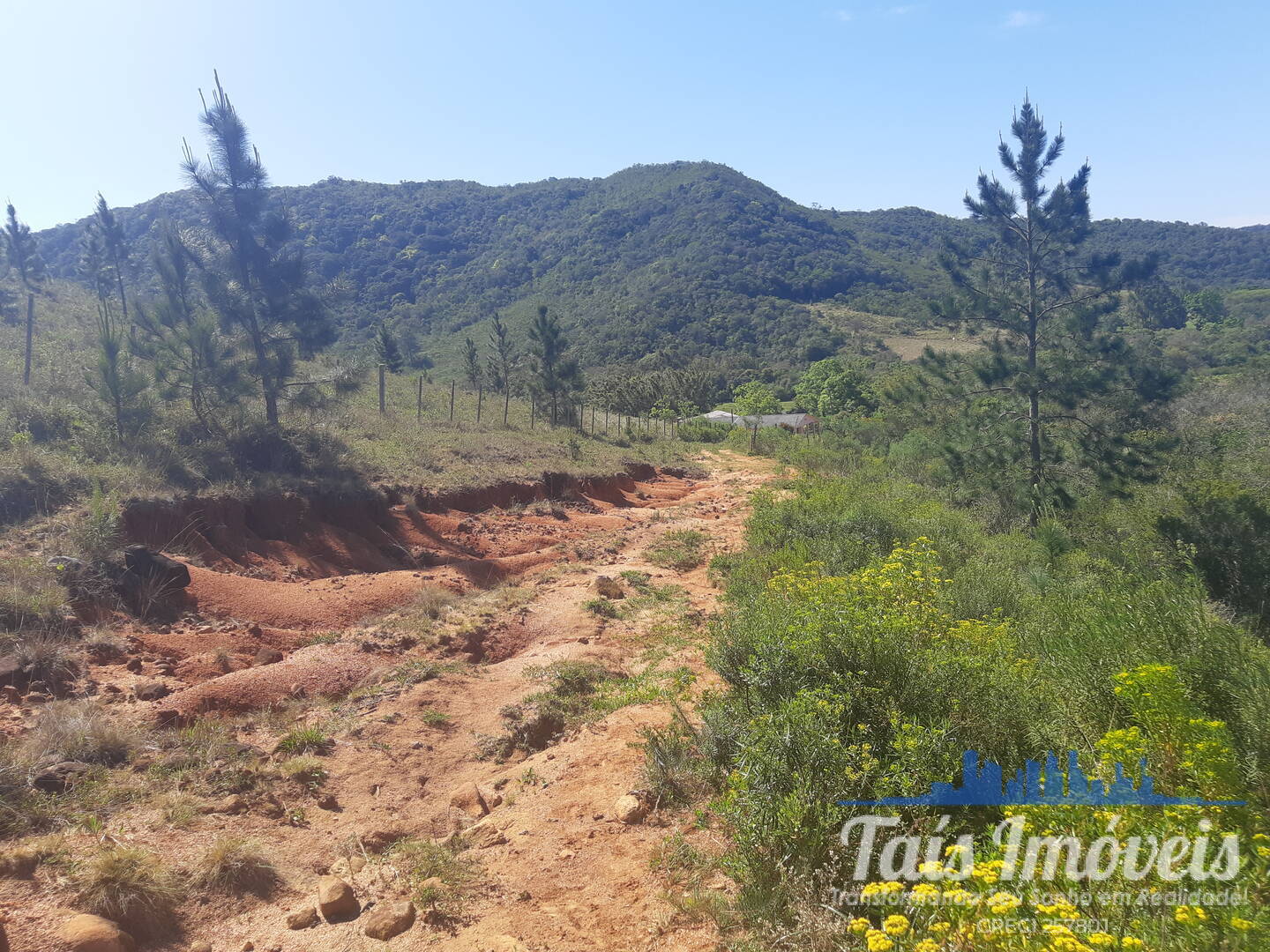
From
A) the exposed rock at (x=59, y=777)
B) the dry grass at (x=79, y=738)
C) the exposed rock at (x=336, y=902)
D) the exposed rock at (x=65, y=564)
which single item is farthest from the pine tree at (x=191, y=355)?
the exposed rock at (x=336, y=902)

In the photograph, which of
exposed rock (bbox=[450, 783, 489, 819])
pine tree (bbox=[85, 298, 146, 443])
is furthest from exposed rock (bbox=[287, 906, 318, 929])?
pine tree (bbox=[85, 298, 146, 443])

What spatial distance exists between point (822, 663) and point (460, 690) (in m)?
4.18

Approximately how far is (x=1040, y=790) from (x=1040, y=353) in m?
15.7

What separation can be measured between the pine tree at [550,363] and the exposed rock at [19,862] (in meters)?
30.9

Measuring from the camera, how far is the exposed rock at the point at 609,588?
984 cm

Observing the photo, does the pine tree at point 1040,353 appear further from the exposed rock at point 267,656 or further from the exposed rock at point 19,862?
the exposed rock at point 19,862

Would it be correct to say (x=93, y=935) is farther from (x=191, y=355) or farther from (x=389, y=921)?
(x=191, y=355)

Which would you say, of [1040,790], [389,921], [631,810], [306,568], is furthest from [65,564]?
[1040,790]

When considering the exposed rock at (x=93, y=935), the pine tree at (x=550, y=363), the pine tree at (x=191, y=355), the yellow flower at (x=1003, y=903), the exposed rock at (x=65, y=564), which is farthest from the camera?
the pine tree at (x=550, y=363)

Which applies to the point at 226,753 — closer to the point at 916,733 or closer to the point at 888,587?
the point at 916,733

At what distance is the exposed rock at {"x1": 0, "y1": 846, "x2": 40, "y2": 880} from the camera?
3.39m

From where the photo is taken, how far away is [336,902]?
141 inches

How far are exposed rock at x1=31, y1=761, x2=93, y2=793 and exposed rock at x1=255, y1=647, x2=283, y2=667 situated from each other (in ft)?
8.90

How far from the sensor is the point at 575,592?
32.8 ft
